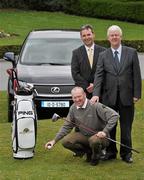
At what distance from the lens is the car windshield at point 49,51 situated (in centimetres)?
1184

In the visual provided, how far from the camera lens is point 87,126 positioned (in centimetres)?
747

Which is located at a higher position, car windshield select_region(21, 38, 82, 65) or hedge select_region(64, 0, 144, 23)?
hedge select_region(64, 0, 144, 23)

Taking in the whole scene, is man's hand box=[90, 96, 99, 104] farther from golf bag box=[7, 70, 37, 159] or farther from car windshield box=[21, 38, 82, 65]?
car windshield box=[21, 38, 82, 65]

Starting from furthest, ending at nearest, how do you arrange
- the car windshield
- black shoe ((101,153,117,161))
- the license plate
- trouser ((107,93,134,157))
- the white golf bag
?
1. the car windshield
2. the license plate
3. black shoe ((101,153,117,161))
4. the white golf bag
5. trouser ((107,93,134,157))

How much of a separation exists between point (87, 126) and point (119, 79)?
2.42 feet

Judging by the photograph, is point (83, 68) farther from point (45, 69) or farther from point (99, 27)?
point (99, 27)

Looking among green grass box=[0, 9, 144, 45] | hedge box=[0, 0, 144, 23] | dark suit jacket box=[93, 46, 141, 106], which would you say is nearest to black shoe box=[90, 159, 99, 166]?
dark suit jacket box=[93, 46, 141, 106]

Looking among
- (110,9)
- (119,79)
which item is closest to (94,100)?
(119,79)

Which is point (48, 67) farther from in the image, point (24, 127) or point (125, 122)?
point (125, 122)

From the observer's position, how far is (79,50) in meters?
8.55

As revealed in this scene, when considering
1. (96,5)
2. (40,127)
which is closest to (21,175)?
(40,127)

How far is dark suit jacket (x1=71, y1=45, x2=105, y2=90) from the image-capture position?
27.9 ft

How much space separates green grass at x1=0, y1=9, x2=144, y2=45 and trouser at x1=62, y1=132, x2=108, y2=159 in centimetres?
2116

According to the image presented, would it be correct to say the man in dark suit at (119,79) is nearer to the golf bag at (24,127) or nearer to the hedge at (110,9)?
the golf bag at (24,127)
